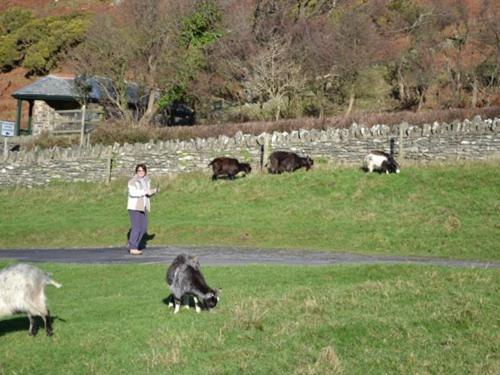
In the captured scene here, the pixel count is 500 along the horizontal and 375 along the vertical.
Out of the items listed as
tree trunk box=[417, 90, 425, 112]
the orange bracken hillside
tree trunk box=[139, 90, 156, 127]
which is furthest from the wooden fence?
the orange bracken hillside

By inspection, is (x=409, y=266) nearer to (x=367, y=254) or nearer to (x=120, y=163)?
(x=367, y=254)

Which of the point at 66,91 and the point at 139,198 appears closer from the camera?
the point at 139,198

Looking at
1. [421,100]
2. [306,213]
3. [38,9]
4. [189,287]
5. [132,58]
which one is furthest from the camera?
[38,9]

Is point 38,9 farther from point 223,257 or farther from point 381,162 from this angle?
point 223,257

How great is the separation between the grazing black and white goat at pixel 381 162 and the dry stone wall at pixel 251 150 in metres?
2.15

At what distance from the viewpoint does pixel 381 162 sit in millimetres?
28672

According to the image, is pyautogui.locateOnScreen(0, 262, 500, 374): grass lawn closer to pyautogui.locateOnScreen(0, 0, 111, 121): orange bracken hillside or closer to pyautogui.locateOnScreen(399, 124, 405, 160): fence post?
pyautogui.locateOnScreen(399, 124, 405, 160): fence post

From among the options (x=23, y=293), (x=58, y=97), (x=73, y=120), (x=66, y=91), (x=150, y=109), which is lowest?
(x=23, y=293)

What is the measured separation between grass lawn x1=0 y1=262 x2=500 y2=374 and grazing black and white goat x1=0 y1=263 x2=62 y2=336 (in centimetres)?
42

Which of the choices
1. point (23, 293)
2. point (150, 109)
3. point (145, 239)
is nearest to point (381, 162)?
point (145, 239)

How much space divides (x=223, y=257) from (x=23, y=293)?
9.60m

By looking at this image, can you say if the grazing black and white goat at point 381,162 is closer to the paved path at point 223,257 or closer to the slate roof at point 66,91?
the paved path at point 223,257

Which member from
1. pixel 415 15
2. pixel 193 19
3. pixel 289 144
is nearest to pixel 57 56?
pixel 193 19

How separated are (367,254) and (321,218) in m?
4.56
